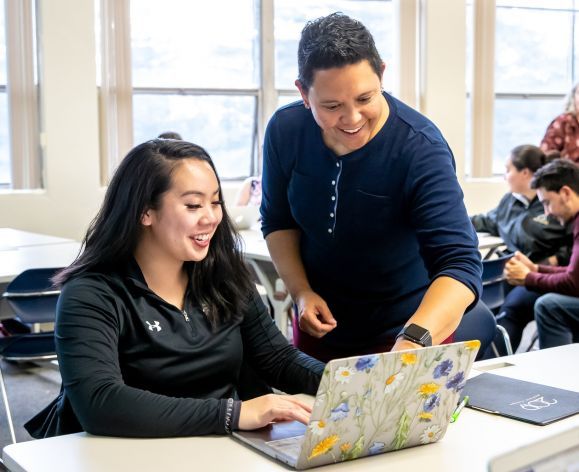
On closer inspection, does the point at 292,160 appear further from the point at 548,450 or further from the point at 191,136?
the point at 191,136

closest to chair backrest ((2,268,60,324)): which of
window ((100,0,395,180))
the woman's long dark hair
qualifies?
the woman's long dark hair

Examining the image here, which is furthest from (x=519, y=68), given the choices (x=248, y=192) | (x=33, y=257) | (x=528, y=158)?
(x=33, y=257)

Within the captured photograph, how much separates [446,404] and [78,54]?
15.4 ft

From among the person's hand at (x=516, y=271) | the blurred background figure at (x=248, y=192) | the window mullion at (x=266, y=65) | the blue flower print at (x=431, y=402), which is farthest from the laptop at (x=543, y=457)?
the window mullion at (x=266, y=65)

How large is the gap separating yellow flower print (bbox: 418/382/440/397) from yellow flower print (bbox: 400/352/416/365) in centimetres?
8

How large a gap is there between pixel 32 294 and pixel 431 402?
6.71 ft

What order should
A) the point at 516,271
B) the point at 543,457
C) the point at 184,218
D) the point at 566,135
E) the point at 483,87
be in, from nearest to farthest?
the point at 543,457 < the point at 184,218 < the point at 516,271 < the point at 566,135 < the point at 483,87

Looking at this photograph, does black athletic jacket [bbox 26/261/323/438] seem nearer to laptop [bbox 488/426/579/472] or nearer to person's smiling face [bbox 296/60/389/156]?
person's smiling face [bbox 296/60/389/156]

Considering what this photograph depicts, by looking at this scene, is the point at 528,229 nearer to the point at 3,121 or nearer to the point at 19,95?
the point at 19,95

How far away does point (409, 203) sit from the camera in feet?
6.42

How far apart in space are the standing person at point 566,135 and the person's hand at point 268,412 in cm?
447

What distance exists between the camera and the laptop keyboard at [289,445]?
1.49 metres

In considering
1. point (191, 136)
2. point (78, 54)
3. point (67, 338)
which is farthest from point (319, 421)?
point (191, 136)

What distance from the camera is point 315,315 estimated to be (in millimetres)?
2082
